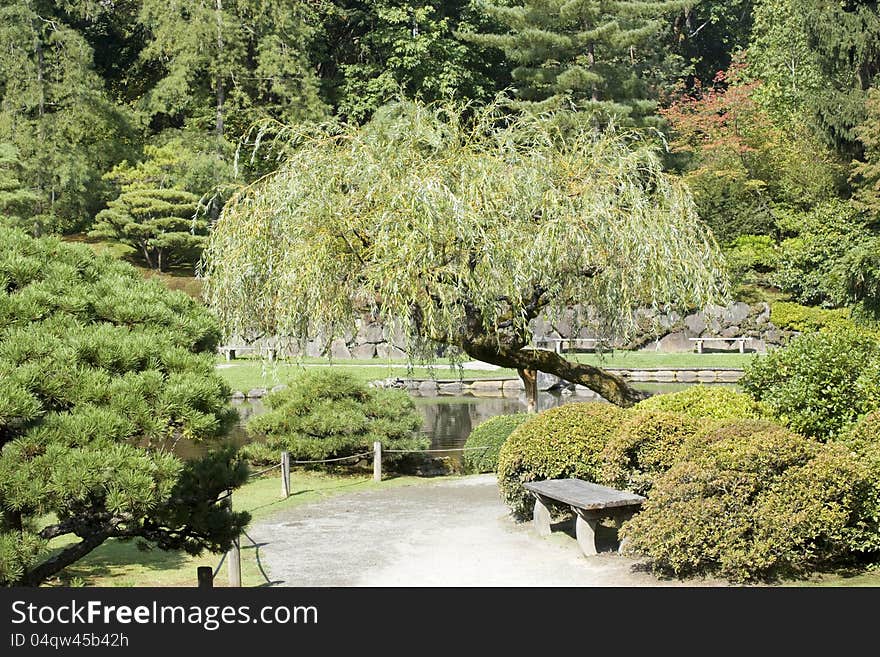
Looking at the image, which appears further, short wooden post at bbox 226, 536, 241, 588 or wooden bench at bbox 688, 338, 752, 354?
wooden bench at bbox 688, 338, 752, 354

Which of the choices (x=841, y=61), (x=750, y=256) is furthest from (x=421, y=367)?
(x=841, y=61)

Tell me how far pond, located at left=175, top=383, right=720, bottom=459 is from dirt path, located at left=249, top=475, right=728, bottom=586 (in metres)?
4.50

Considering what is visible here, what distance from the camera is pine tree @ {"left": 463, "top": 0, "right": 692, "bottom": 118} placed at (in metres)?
29.6

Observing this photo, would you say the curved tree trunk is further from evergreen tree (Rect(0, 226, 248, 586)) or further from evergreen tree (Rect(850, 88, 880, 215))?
evergreen tree (Rect(850, 88, 880, 215))

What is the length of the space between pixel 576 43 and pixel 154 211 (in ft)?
48.6

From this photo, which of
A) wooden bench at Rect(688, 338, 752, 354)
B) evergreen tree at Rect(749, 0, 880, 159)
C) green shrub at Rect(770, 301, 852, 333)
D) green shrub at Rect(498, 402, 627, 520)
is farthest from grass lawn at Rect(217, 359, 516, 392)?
green shrub at Rect(498, 402, 627, 520)

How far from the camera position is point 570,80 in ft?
96.8

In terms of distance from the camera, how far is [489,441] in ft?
39.4

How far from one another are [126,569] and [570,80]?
24.9m

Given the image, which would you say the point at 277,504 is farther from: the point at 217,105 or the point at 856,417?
the point at 217,105

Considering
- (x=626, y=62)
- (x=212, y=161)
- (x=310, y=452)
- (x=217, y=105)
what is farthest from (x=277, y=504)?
(x=626, y=62)

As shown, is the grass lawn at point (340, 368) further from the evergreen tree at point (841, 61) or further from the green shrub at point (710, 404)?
the green shrub at point (710, 404)

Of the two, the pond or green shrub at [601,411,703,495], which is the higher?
green shrub at [601,411,703,495]

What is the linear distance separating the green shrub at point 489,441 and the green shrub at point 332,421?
2.29 feet
